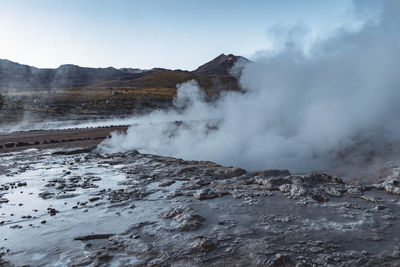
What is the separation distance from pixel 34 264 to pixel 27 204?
11.3 ft

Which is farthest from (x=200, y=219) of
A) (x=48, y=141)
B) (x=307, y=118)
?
(x=48, y=141)

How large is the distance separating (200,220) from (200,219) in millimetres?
26

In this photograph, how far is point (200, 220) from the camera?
5789 millimetres

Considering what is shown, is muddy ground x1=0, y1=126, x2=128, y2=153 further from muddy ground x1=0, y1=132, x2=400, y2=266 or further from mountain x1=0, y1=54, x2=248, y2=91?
mountain x1=0, y1=54, x2=248, y2=91

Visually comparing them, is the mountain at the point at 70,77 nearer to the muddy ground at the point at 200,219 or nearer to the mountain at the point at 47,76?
the mountain at the point at 47,76

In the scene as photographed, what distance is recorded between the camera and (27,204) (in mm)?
7562

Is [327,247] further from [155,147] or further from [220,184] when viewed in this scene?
[155,147]

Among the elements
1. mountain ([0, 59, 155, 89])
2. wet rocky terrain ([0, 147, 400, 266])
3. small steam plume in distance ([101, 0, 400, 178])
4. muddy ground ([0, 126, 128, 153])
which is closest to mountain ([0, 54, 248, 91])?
mountain ([0, 59, 155, 89])

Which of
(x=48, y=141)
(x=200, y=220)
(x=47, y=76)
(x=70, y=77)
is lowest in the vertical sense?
(x=200, y=220)

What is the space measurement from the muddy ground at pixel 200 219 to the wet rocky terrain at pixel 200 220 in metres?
0.02

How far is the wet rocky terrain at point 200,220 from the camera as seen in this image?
4449 millimetres

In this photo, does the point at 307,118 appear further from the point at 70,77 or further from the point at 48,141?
the point at 70,77

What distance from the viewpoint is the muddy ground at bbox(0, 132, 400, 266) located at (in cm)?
445

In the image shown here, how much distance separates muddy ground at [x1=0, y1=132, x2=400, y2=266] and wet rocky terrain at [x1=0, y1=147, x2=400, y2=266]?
17 mm
